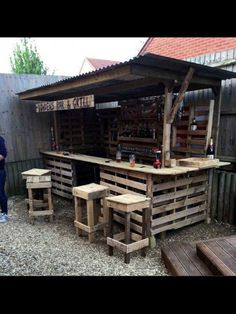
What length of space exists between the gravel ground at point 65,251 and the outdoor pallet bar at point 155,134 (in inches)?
12.7

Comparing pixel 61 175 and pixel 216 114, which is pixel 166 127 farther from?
pixel 61 175

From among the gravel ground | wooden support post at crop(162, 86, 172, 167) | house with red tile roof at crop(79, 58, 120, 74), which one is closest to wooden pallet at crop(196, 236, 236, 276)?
the gravel ground

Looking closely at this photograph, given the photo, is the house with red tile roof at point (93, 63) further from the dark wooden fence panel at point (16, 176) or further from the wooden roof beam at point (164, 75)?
the wooden roof beam at point (164, 75)

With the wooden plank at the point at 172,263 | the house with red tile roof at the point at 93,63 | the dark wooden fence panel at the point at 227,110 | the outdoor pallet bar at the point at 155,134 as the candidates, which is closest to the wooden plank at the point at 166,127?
the outdoor pallet bar at the point at 155,134

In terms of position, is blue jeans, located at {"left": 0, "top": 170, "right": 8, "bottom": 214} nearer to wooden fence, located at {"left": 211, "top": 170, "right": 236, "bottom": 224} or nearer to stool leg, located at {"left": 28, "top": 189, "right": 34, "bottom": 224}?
stool leg, located at {"left": 28, "top": 189, "right": 34, "bottom": 224}

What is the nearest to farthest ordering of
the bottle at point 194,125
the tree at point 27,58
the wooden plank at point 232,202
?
the wooden plank at point 232,202 → the bottle at point 194,125 → the tree at point 27,58

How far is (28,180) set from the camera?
4.79m

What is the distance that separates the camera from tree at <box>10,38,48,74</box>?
1480 cm

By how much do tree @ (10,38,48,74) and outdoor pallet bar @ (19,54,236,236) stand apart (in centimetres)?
968

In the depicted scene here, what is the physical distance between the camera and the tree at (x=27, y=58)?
48.5 ft

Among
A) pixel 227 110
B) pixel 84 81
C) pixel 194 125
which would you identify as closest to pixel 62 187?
pixel 84 81
